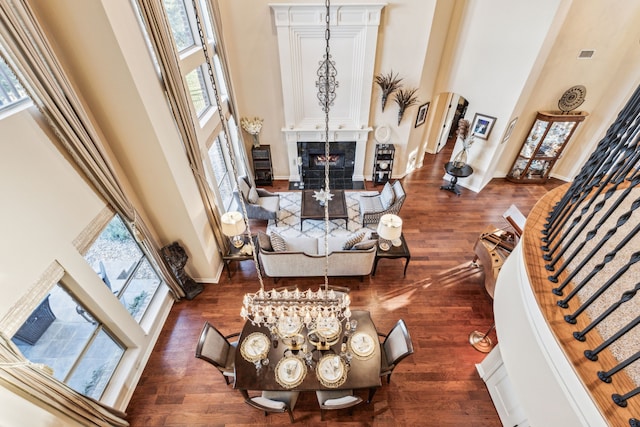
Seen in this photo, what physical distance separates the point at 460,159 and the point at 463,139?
55 centimetres

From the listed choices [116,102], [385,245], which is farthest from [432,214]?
[116,102]

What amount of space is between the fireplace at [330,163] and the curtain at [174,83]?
11.1ft

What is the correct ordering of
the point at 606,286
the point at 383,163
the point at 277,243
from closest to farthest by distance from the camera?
the point at 606,286, the point at 277,243, the point at 383,163

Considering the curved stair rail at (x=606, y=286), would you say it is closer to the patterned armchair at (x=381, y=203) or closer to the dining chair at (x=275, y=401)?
the dining chair at (x=275, y=401)

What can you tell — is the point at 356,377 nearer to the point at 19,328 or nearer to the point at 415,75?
the point at 19,328

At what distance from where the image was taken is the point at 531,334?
198 centimetres

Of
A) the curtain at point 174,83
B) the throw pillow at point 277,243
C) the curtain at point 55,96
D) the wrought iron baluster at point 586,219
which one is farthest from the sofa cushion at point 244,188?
the wrought iron baluster at point 586,219

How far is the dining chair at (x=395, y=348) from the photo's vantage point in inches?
134

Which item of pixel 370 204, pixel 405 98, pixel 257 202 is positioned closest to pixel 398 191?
pixel 370 204

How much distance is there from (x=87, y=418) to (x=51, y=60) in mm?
3587

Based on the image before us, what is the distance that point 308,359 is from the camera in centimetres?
351

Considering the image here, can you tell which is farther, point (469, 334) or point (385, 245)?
point (385, 245)

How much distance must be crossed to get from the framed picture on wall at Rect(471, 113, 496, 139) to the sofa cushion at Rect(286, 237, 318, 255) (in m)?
4.88

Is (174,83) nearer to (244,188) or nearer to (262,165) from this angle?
(244,188)
